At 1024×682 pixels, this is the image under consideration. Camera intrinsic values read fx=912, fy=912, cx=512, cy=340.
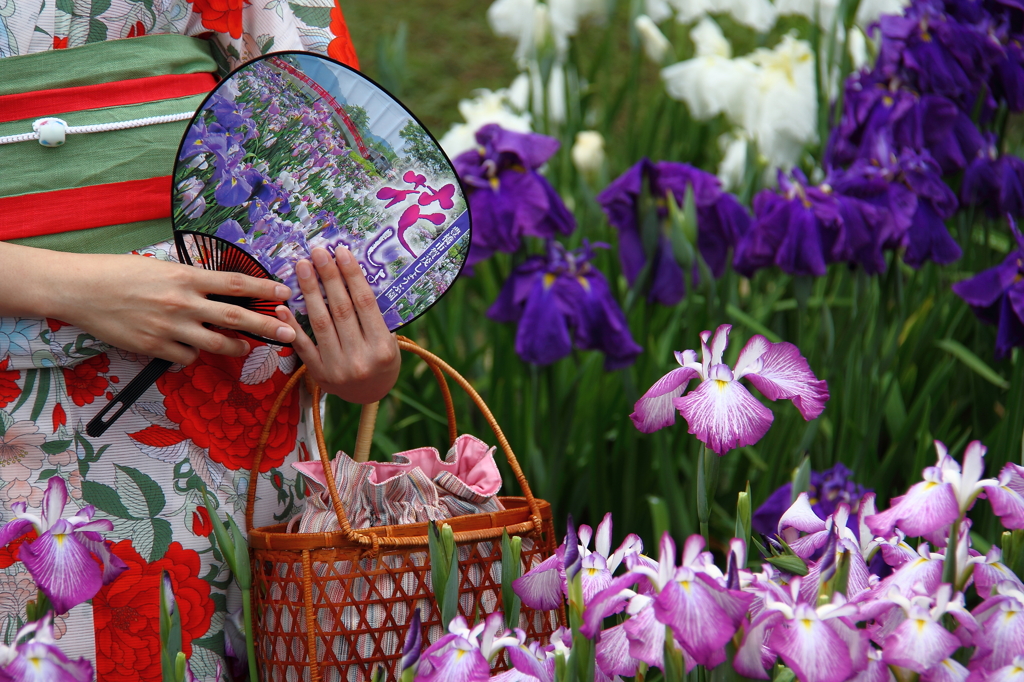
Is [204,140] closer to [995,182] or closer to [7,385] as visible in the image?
[7,385]

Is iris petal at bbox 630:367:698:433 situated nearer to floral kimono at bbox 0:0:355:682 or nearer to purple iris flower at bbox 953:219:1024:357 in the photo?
floral kimono at bbox 0:0:355:682

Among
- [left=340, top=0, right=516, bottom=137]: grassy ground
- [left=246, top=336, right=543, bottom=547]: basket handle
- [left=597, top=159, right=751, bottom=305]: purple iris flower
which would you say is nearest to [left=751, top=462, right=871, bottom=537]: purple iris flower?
[left=597, top=159, right=751, bottom=305]: purple iris flower

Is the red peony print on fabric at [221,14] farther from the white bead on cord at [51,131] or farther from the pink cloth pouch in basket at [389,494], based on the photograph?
the pink cloth pouch in basket at [389,494]

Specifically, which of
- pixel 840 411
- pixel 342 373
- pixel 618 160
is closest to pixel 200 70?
pixel 342 373

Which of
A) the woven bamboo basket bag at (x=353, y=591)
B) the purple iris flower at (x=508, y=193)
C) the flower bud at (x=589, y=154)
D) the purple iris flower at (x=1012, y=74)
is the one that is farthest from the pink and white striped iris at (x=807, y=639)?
the flower bud at (x=589, y=154)

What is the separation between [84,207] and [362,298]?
0.27 metres

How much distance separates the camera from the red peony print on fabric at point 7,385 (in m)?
0.84

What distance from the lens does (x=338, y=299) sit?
0.87 metres

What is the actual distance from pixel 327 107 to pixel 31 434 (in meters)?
0.41

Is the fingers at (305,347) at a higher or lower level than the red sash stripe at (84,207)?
lower

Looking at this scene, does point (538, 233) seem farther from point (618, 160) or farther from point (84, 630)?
point (618, 160)

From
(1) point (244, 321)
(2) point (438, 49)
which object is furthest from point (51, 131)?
(2) point (438, 49)

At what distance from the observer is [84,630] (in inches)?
33.3

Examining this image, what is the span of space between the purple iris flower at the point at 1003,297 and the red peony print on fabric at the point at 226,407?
44.8 inches
